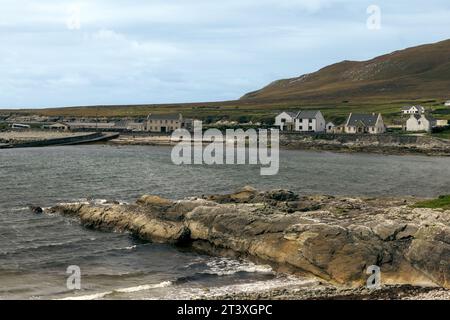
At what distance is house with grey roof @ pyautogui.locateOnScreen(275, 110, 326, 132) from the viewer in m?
163

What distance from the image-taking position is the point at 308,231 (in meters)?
34.2

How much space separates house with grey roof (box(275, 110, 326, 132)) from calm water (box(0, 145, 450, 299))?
39720 millimetres

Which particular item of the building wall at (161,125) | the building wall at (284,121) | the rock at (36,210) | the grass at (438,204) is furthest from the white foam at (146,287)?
the building wall at (161,125)

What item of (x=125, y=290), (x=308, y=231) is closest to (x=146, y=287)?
(x=125, y=290)

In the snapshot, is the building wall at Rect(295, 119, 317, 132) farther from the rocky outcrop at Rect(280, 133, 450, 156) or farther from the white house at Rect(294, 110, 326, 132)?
the rocky outcrop at Rect(280, 133, 450, 156)

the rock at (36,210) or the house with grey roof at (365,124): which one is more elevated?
the house with grey roof at (365,124)

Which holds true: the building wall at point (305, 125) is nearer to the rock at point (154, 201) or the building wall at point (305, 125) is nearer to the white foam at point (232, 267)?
the rock at point (154, 201)

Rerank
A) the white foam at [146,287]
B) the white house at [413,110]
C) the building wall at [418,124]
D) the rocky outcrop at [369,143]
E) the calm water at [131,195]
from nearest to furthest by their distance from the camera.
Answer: the white foam at [146,287]
the calm water at [131,195]
the rocky outcrop at [369,143]
the building wall at [418,124]
the white house at [413,110]

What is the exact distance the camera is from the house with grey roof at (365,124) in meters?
152

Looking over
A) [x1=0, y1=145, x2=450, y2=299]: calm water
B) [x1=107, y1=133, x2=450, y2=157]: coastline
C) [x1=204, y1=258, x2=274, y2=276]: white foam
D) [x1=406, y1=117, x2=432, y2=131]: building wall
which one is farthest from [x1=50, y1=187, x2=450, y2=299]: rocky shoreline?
[x1=406, y1=117, x2=432, y2=131]: building wall

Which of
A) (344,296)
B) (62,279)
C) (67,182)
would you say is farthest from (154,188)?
(344,296)
